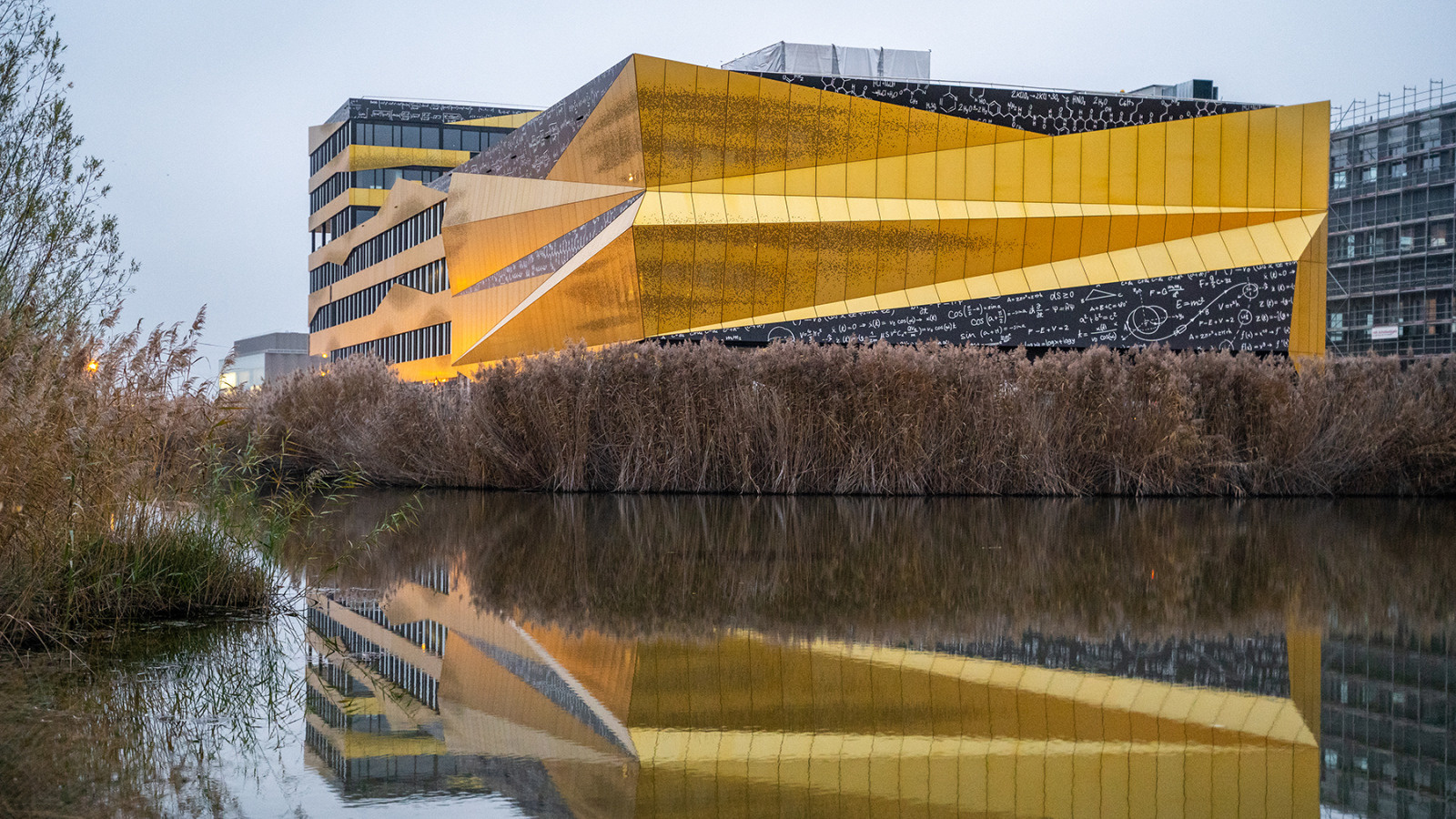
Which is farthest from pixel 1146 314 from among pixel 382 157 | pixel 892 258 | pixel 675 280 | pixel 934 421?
pixel 382 157

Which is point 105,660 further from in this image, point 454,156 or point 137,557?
point 454,156

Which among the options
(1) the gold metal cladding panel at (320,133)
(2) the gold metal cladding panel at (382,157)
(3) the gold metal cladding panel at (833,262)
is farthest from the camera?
(1) the gold metal cladding panel at (320,133)

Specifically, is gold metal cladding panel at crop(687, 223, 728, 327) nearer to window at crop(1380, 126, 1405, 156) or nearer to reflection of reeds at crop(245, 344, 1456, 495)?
reflection of reeds at crop(245, 344, 1456, 495)

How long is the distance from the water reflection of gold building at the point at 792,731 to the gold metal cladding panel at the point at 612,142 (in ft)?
62.7

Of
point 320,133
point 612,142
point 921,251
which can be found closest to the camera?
point 612,142

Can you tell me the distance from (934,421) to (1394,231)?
211 ft

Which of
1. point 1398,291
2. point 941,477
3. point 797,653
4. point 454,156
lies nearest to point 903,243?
point 941,477

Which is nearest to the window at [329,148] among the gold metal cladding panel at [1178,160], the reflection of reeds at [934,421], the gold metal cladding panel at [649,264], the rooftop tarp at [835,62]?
the rooftop tarp at [835,62]

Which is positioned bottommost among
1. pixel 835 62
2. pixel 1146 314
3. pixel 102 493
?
pixel 102 493

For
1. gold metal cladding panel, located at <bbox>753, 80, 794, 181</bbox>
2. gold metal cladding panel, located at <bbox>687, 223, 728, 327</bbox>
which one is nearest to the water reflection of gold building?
gold metal cladding panel, located at <bbox>687, 223, 728, 327</bbox>

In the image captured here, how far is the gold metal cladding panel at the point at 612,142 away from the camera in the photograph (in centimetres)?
2319

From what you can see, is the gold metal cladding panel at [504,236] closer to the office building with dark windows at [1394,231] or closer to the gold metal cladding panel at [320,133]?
the gold metal cladding panel at [320,133]

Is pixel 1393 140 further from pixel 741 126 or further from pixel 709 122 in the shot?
pixel 709 122

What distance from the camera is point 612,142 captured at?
24.2m
